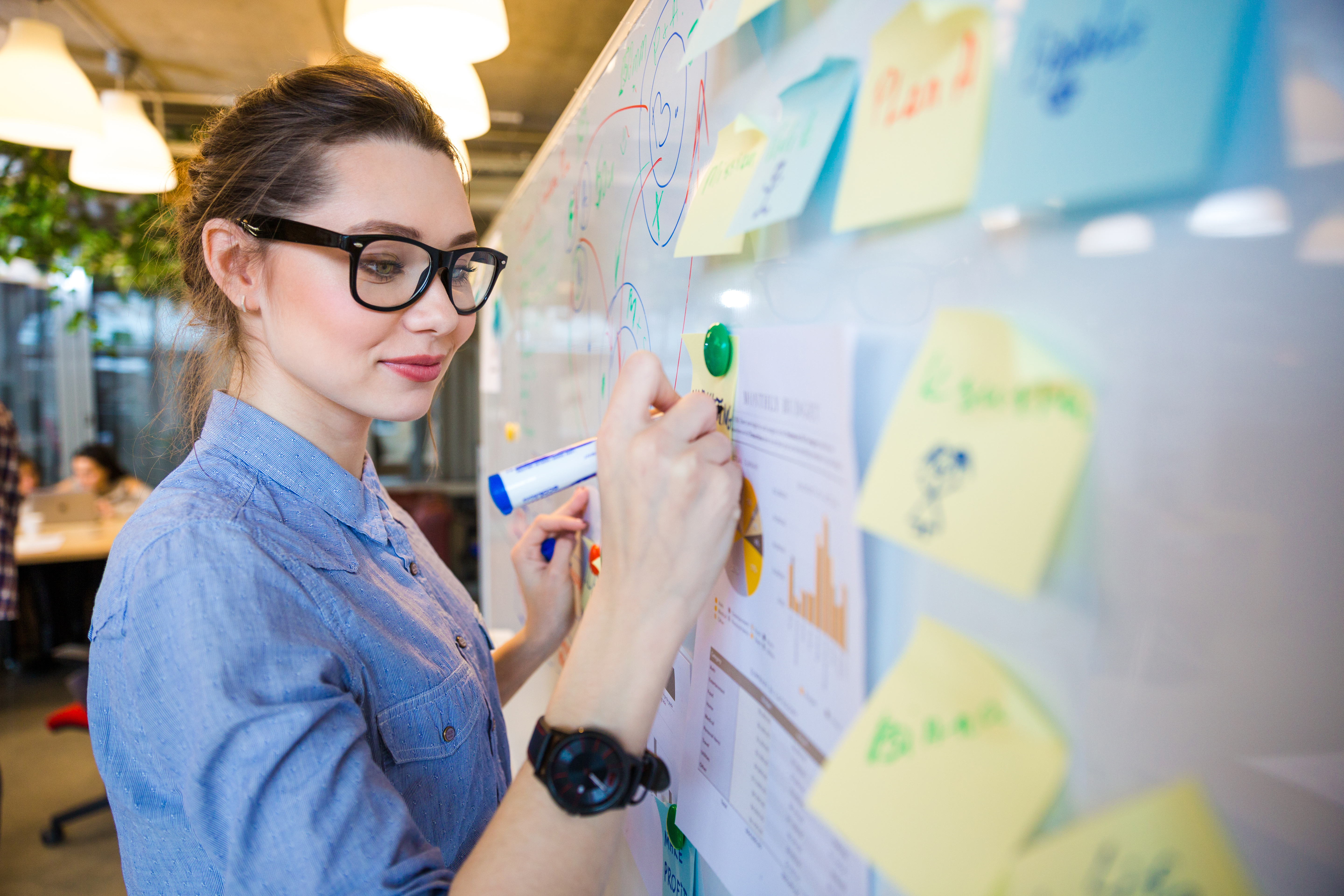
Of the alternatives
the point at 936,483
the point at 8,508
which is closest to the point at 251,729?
the point at 936,483

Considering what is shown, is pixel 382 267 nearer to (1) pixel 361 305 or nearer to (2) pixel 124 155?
(1) pixel 361 305

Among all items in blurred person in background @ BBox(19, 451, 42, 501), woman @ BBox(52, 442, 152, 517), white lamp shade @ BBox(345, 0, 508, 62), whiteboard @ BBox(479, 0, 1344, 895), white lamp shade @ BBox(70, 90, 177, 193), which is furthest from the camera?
woman @ BBox(52, 442, 152, 517)

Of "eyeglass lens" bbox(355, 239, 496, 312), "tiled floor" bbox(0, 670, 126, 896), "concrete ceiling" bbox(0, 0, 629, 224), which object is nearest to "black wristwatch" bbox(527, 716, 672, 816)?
"eyeglass lens" bbox(355, 239, 496, 312)

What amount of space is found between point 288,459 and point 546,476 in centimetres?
26

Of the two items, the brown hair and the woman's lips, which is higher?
the brown hair

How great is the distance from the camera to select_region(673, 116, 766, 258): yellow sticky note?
19.3 inches

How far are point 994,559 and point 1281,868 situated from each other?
122mm

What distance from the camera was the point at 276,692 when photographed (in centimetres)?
47

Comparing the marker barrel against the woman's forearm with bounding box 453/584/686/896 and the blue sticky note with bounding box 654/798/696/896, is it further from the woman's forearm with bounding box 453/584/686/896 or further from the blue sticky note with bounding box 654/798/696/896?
the blue sticky note with bounding box 654/798/696/896

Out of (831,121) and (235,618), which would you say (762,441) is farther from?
(235,618)

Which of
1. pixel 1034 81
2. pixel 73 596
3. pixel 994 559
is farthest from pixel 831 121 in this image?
pixel 73 596

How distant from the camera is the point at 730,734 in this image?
56 centimetres

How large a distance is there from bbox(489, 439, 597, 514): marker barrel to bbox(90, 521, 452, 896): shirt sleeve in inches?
7.1

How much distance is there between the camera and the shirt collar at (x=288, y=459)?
67 centimetres
